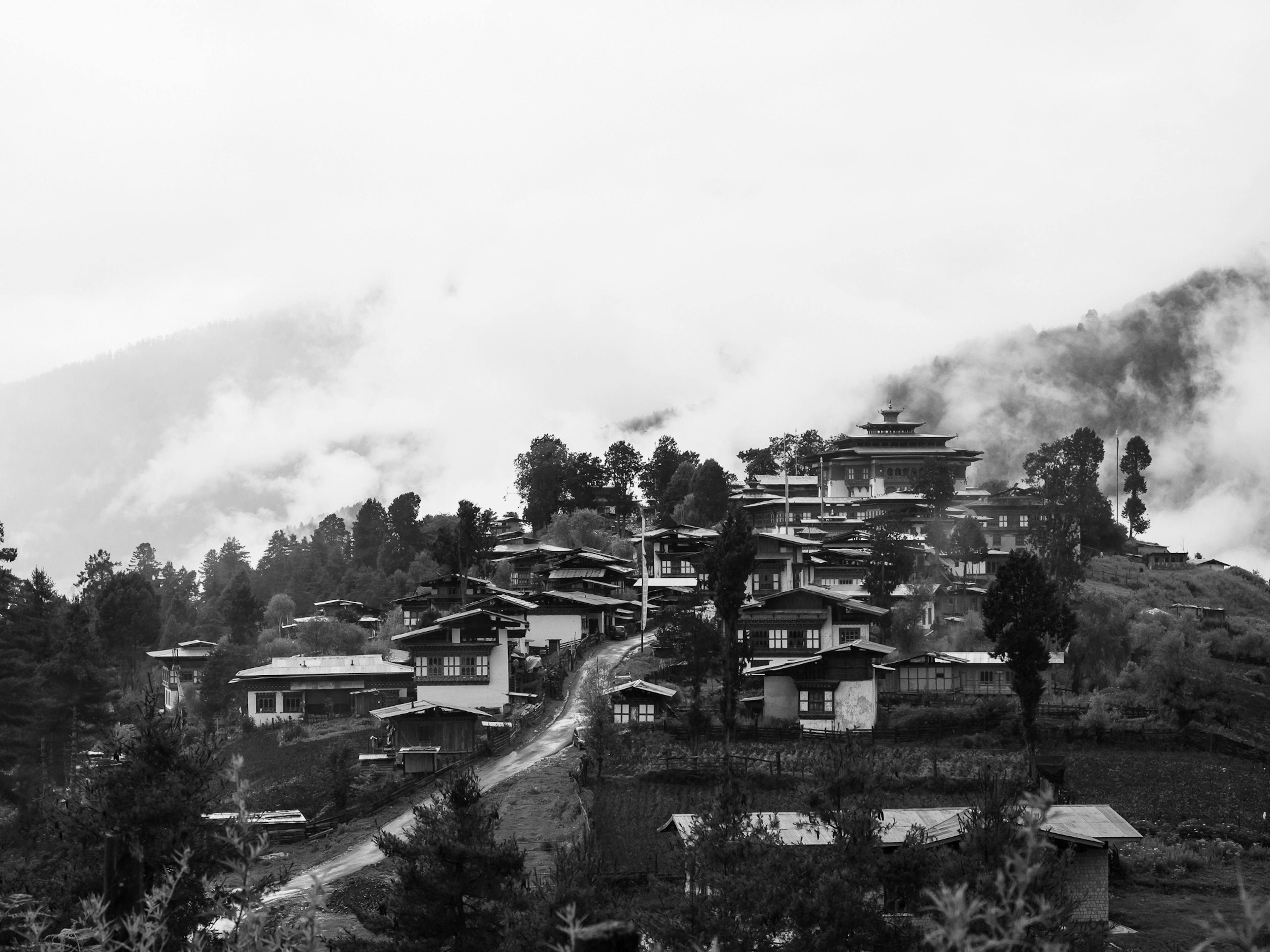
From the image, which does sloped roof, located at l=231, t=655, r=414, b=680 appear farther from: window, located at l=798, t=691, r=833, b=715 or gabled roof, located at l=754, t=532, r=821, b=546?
gabled roof, located at l=754, t=532, r=821, b=546

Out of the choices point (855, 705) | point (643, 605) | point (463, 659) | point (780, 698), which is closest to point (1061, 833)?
point (855, 705)

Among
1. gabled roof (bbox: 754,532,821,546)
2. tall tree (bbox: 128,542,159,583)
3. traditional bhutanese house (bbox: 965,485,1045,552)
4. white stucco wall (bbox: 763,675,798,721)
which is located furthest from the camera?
tall tree (bbox: 128,542,159,583)

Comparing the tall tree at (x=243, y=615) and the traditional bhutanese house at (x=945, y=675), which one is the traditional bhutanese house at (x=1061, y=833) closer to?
the traditional bhutanese house at (x=945, y=675)

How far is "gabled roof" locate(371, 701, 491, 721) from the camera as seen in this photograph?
53031 mm

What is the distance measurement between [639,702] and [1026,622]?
15.1 m

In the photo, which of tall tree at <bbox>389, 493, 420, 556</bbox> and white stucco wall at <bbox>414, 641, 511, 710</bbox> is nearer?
white stucco wall at <bbox>414, 641, 511, 710</bbox>

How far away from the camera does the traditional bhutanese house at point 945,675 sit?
5922 centimetres

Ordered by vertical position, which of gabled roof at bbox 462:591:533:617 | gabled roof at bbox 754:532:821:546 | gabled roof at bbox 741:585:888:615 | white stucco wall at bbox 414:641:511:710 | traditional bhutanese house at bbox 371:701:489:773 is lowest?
traditional bhutanese house at bbox 371:701:489:773

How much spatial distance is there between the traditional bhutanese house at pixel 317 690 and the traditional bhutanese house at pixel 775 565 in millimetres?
19764

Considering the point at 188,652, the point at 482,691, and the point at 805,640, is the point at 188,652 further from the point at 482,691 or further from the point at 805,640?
the point at 805,640

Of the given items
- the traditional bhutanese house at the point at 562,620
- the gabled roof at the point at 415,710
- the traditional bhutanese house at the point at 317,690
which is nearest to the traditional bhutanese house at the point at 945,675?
the gabled roof at the point at 415,710

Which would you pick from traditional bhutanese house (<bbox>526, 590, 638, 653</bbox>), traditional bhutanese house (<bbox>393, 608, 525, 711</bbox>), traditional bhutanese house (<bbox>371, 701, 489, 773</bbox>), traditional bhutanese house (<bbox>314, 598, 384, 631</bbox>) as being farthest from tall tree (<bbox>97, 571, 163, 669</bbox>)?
traditional bhutanese house (<bbox>371, 701, 489, 773</bbox>)

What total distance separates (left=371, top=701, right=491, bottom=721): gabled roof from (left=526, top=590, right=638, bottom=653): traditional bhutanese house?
15879mm

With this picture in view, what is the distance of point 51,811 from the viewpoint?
77.3ft
